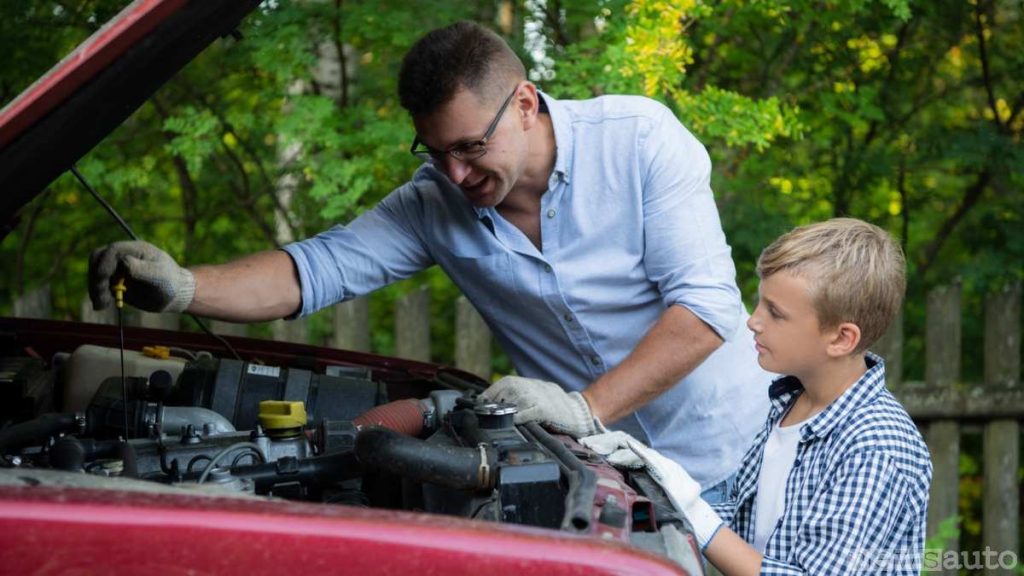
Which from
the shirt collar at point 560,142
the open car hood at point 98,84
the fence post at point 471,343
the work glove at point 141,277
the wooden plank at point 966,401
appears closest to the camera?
the open car hood at point 98,84

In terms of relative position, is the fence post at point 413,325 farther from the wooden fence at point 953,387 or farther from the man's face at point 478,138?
the man's face at point 478,138

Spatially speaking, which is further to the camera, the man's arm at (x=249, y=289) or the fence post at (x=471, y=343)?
the fence post at (x=471, y=343)

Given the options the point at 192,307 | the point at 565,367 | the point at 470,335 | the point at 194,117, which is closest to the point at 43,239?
the point at 194,117

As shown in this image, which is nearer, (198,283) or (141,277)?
(141,277)

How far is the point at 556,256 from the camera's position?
3.04m

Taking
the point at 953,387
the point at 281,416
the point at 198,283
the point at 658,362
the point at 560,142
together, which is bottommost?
the point at 281,416

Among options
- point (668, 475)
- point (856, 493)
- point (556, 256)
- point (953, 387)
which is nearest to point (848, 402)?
point (856, 493)

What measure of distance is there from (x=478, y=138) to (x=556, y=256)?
436mm

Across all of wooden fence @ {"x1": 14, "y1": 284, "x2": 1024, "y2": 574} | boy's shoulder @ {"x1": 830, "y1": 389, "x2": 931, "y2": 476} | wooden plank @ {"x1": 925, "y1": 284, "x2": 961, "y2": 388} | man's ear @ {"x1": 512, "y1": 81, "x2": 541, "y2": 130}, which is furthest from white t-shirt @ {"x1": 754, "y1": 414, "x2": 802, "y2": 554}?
wooden plank @ {"x1": 925, "y1": 284, "x2": 961, "y2": 388}

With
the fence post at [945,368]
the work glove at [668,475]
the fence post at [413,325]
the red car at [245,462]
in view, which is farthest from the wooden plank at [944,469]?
the work glove at [668,475]

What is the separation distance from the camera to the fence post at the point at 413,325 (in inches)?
201

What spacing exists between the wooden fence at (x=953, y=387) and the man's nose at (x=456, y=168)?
7.45 ft

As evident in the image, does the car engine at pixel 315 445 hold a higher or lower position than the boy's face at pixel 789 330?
lower

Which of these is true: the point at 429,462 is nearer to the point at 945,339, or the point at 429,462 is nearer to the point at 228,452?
the point at 228,452
